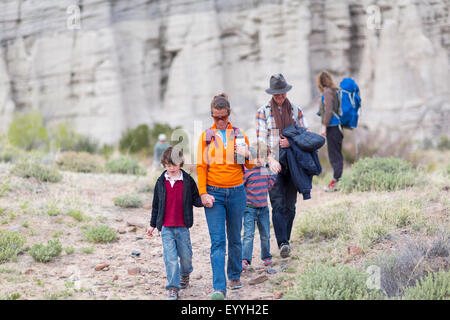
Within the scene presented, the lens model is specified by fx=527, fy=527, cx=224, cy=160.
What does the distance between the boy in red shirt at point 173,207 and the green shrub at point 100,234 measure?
2.02 metres

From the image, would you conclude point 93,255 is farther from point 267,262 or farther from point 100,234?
point 267,262

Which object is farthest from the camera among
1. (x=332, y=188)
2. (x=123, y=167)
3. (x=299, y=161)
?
(x=123, y=167)

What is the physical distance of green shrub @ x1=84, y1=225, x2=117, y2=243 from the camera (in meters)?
6.73

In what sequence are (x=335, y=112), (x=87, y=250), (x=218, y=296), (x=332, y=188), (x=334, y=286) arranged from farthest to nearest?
1. (x=332, y=188)
2. (x=335, y=112)
3. (x=87, y=250)
4. (x=218, y=296)
5. (x=334, y=286)

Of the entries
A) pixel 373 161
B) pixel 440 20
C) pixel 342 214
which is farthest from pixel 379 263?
pixel 440 20

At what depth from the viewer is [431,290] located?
4.31m

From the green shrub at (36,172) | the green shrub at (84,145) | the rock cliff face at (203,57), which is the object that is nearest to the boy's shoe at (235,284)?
the green shrub at (36,172)

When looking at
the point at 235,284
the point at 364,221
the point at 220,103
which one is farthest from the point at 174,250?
the point at 364,221

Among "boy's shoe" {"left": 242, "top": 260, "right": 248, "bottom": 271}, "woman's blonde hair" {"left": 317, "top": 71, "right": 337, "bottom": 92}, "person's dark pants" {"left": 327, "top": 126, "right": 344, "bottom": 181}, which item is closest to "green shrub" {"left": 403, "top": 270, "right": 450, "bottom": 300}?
"boy's shoe" {"left": 242, "top": 260, "right": 248, "bottom": 271}

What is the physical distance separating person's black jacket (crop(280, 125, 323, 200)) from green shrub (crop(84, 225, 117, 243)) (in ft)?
8.32

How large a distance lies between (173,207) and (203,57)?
17.9 metres

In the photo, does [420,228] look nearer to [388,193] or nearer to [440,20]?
[388,193]

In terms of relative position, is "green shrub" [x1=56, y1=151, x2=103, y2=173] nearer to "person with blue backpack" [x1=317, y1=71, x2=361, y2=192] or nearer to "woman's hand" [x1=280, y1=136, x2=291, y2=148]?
"person with blue backpack" [x1=317, y1=71, x2=361, y2=192]

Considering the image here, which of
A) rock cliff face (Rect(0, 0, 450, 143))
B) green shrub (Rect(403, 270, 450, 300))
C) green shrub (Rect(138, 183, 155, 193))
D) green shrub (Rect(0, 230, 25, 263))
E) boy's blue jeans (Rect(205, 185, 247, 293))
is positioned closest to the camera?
Answer: green shrub (Rect(403, 270, 450, 300))
